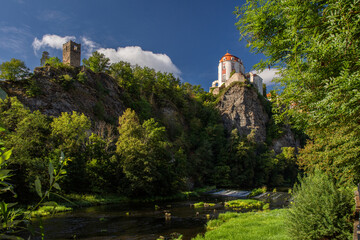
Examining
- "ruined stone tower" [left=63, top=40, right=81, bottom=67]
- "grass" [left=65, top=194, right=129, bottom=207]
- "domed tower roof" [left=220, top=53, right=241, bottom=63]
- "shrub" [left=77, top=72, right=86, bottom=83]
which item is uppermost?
"domed tower roof" [left=220, top=53, right=241, bottom=63]

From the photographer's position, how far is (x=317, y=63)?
16.4 ft

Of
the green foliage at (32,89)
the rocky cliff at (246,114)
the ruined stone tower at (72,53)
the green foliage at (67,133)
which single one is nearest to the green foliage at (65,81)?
the green foliage at (32,89)

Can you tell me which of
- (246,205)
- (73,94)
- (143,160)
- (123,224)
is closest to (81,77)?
(73,94)

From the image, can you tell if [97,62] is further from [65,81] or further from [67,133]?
[67,133]

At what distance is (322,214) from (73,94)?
132 ft

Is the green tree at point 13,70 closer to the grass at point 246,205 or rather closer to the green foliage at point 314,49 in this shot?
the grass at point 246,205

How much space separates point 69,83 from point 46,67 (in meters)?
4.37

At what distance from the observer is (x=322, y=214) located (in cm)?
800

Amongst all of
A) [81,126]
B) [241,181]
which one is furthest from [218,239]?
[241,181]

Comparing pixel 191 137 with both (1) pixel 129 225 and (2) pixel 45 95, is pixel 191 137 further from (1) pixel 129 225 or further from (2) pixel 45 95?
(1) pixel 129 225

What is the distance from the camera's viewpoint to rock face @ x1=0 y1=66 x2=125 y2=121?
111ft

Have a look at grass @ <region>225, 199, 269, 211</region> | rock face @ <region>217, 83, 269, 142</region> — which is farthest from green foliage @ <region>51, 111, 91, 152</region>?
rock face @ <region>217, 83, 269, 142</region>

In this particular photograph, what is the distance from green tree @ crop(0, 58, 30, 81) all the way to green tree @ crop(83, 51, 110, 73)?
53.7ft

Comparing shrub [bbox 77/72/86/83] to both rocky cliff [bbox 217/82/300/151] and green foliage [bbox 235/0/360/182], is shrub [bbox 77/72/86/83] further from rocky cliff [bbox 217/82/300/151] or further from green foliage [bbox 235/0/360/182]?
rocky cliff [bbox 217/82/300/151]
